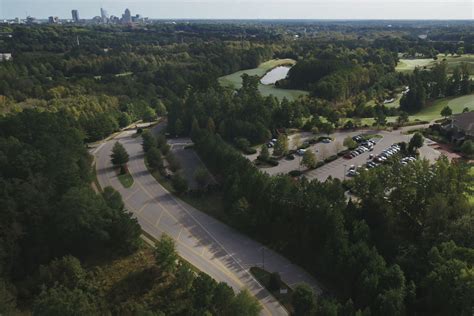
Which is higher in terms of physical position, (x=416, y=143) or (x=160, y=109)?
(x=416, y=143)

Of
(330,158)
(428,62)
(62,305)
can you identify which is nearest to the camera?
(62,305)

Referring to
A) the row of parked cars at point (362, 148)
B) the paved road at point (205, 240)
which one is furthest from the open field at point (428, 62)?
the paved road at point (205, 240)

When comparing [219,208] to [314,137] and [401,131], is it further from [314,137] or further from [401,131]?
[401,131]

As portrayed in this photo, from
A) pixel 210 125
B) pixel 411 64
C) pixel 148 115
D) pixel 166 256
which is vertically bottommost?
pixel 166 256

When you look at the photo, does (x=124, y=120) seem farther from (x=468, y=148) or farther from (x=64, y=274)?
(x=468, y=148)

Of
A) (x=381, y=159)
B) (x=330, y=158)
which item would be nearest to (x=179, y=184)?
(x=330, y=158)

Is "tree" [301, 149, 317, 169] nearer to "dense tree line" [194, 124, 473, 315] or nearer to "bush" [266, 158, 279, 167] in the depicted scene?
"bush" [266, 158, 279, 167]
